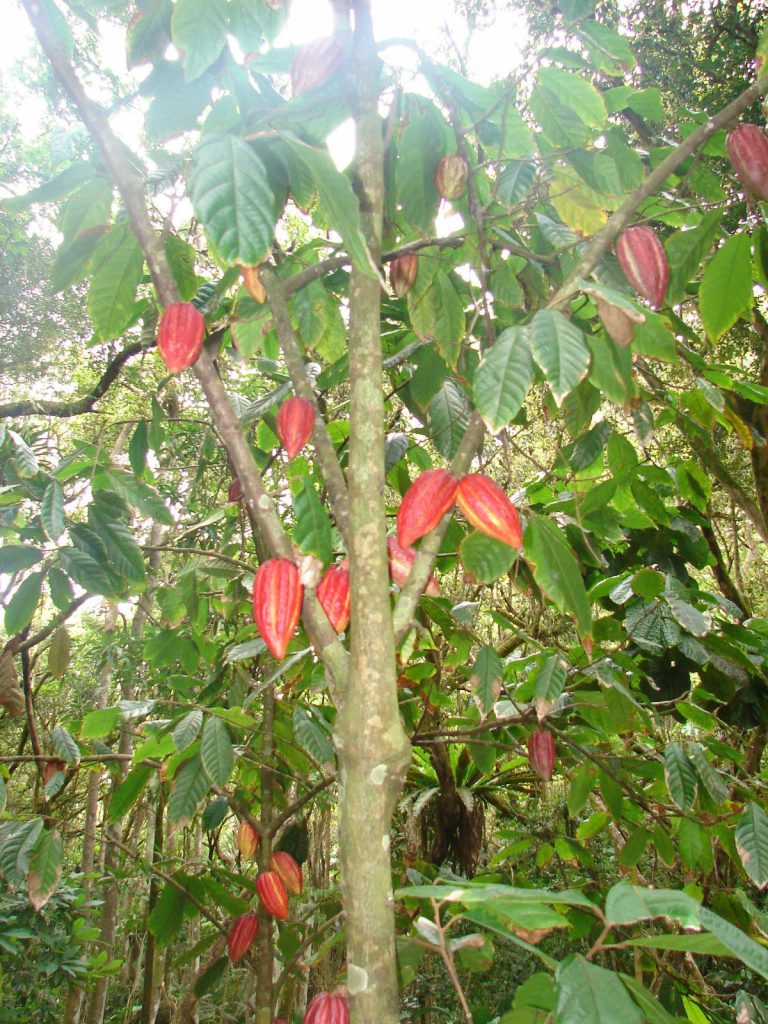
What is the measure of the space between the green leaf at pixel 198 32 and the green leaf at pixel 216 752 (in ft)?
2.98

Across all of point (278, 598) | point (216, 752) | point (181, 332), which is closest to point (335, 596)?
point (278, 598)

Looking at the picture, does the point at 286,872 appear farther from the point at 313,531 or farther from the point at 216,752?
the point at 313,531

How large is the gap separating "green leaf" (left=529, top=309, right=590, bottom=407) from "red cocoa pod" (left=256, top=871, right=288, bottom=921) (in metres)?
1.01

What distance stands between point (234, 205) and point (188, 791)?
1.00 m

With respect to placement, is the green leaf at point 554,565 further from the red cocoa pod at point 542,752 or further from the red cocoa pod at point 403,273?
the red cocoa pod at point 542,752

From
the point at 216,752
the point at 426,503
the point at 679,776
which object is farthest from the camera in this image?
the point at 679,776

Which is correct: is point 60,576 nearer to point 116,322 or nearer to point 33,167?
point 116,322

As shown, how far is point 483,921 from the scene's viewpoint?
1.65 ft

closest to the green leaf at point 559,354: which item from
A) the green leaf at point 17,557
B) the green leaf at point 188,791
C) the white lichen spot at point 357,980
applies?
the white lichen spot at point 357,980

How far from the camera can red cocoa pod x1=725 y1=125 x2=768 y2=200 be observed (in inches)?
30.1

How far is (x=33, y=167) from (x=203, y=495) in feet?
8.78

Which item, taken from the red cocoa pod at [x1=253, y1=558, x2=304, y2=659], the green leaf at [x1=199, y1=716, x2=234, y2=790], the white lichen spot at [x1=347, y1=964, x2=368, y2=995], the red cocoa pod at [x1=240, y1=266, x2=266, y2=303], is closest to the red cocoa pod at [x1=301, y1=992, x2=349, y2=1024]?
→ the white lichen spot at [x1=347, y1=964, x2=368, y2=995]

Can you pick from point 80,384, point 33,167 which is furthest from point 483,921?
point 33,167

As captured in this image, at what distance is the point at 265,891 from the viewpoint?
1.20 m
